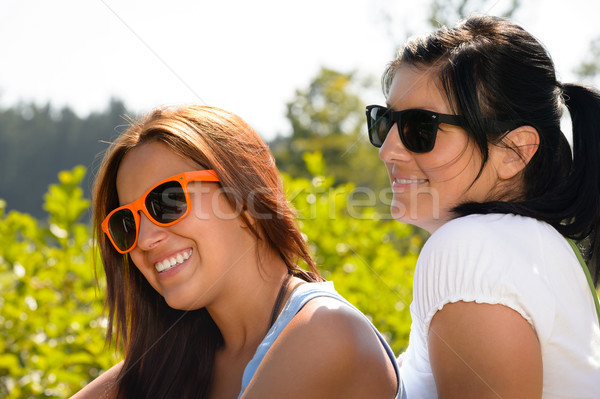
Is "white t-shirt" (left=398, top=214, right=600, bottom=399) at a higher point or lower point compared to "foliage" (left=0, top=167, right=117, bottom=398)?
higher

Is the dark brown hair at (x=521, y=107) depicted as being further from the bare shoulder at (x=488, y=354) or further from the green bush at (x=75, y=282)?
the green bush at (x=75, y=282)

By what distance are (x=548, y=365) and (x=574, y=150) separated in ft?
2.55

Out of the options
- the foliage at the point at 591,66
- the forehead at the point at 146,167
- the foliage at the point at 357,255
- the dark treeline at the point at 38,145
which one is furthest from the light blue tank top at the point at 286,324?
the dark treeline at the point at 38,145

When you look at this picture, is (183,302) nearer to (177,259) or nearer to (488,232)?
(177,259)

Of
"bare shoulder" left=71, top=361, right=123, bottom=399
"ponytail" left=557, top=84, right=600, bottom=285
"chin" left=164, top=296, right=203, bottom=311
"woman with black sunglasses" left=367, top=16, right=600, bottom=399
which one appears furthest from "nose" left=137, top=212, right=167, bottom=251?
"ponytail" left=557, top=84, right=600, bottom=285

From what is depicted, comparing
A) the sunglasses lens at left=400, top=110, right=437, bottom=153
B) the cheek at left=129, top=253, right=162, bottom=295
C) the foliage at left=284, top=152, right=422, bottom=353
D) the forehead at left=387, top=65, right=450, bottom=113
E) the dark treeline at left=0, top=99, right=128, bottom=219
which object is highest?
the forehead at left=387, top=65, right=450, bottom=113

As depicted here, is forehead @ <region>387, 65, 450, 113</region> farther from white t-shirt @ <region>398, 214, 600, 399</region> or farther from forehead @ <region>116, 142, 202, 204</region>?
forehead @ <region>116, 142, 202, 204</region>

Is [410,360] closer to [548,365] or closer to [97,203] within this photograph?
[548,365]

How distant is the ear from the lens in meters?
1.74

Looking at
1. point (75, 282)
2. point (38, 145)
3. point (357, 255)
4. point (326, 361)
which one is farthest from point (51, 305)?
point (38, 145)

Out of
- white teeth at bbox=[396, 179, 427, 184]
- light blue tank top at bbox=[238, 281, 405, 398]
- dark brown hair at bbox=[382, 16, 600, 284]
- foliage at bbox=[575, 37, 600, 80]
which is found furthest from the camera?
foliage at bbox=[575, 37, 600, 80]

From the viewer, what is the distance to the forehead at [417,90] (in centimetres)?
176

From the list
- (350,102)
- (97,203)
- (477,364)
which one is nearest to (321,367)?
(477,364)

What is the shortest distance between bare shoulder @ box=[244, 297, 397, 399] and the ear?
0.66m
